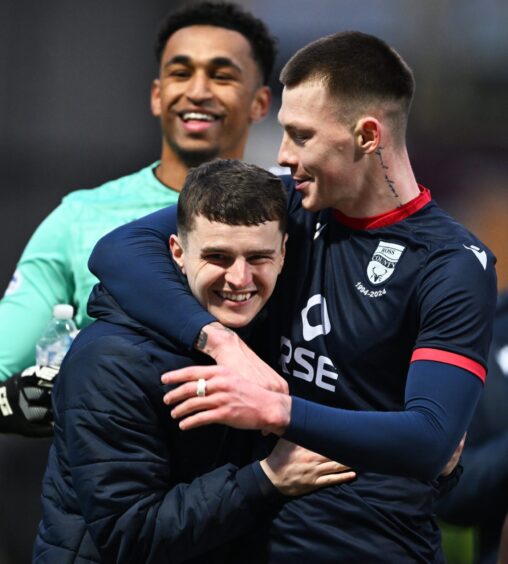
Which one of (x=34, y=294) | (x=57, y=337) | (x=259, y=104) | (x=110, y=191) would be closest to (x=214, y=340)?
(x=57, y=337)

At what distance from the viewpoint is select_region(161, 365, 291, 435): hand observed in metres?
2.93

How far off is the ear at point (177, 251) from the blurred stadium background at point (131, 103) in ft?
6.41

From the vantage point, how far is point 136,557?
3211 mm

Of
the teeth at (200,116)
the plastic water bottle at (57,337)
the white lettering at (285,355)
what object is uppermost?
the teeth at (200,116)

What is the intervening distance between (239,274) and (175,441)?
17.9 inches

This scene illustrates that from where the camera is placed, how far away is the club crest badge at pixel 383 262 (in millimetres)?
3314

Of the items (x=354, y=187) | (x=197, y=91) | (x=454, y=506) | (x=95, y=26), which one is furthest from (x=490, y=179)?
(x=354, y=187)

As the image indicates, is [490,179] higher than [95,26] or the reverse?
the reverse

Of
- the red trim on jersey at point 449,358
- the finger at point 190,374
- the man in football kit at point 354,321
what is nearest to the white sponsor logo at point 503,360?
the man in football kit at point 354,321

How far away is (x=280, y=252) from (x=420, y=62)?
22.9 feet

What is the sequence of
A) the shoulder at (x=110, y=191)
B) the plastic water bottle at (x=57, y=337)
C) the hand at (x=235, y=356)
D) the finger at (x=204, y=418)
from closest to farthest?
1. the finger at (x=204, y=418)
2. the hand at (x=235, y=356)
3. the plastic water bottle at (x=57, y=337)
4. the shoulder at (x=110, y=191)

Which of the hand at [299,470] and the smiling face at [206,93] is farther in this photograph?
the smiling face at [206,93]

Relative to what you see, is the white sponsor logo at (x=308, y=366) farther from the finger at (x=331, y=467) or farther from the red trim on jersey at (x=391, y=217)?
the red trim on jersey at (x=391, y=217)

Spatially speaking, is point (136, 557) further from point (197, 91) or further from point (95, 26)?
point (95, 26)
